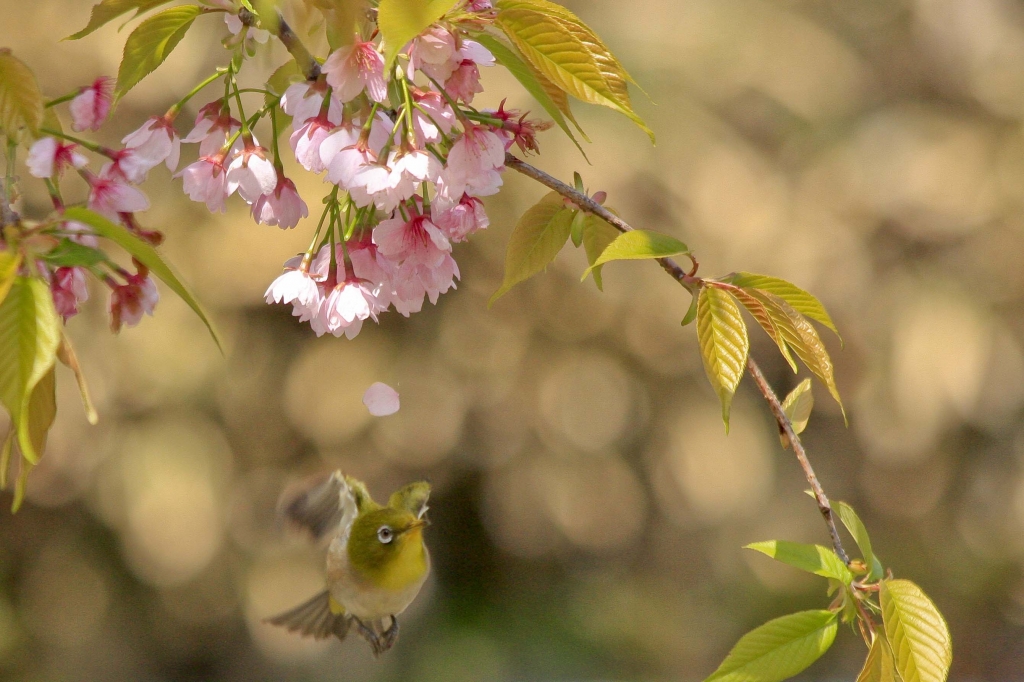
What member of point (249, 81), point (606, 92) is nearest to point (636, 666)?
point (249, 81)

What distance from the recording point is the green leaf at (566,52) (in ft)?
1.28

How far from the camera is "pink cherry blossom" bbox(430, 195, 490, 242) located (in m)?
0.50

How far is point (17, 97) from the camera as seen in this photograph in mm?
381

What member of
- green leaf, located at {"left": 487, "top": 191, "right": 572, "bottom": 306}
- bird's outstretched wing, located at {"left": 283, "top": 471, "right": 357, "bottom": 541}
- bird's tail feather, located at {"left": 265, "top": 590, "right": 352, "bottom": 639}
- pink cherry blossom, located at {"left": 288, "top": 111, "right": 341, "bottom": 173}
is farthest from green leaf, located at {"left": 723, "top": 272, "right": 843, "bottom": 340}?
bird's tail feather, located at {"left": 265, "top": 590, "right": 352, "bottom": 639}

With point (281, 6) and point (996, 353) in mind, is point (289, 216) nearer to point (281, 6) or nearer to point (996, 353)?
point (281, 6)

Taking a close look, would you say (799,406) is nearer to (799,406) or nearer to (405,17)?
(799,406)

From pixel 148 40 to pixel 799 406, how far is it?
43 cm

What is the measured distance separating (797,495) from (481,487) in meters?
0.80

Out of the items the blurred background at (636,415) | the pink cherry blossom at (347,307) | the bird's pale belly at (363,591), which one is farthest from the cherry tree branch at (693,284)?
the blurred background at (636,415)

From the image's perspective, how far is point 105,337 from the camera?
6.71ft

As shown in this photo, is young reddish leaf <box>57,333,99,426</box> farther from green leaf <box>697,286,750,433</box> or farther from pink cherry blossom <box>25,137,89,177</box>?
green leaf <box>697,286,750,433</box>

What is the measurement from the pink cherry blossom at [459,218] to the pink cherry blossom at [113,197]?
16 centimetres

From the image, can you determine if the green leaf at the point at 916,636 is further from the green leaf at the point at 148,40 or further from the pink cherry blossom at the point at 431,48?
the green leaf at the point at 148,40

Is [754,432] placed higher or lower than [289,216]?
lower
